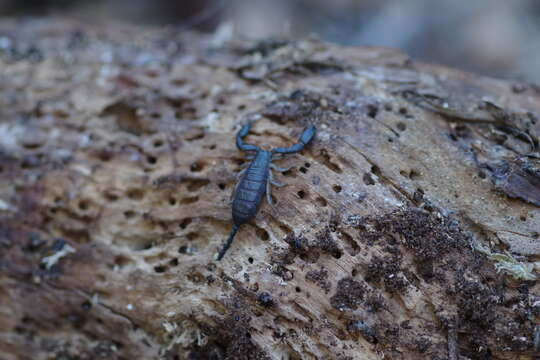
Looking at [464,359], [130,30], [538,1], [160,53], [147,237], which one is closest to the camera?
[464,359]

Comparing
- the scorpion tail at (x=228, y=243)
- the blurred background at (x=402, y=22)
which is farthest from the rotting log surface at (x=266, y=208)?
the blurred background at (x=402, y=22)

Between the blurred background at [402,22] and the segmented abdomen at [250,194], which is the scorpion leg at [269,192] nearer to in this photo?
the segmented abdomen at [250,194]

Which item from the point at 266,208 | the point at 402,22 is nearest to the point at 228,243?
the point at 266,208

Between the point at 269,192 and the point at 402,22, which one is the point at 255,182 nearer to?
the point at 269,192

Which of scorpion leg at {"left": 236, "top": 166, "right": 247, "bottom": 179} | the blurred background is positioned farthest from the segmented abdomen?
the blurred background

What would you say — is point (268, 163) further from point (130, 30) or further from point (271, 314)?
point (130, 30)

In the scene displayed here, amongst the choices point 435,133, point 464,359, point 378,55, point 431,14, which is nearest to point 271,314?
point 464,359
